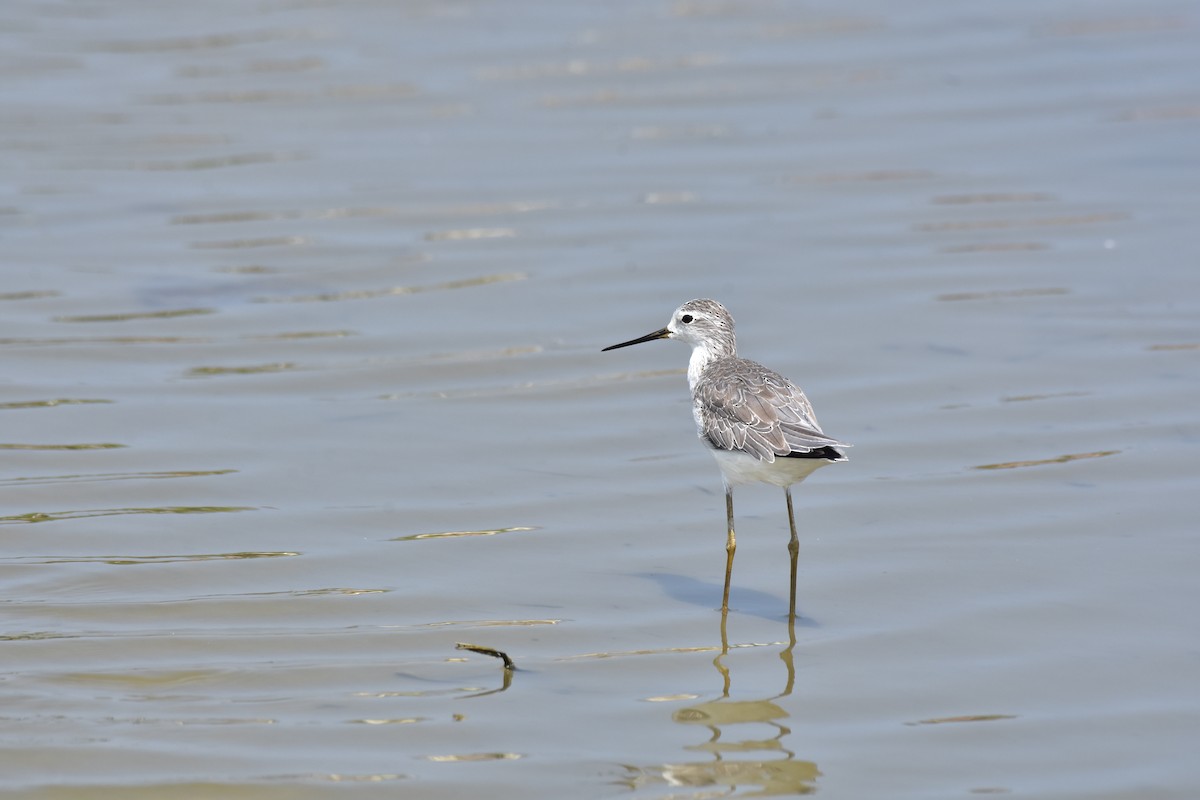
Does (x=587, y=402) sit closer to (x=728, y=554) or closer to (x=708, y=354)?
(x=708, y=354)

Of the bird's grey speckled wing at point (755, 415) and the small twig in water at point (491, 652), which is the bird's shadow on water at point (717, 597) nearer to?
the bird's grey speckled wing at point (755, 415)

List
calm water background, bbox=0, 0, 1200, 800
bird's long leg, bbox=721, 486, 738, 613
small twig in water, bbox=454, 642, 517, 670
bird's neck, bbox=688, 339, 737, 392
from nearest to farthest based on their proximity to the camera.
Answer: calm water background, bbox=0, 0, 1200, 800 < small twig in water, bbox=454, 642, 517, 670 < bird's long leg, bbox=721, 486, 738, 613 < bird's neck, bbox=688, 339, 737, 392

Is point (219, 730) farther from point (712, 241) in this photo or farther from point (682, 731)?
point (712, 241)

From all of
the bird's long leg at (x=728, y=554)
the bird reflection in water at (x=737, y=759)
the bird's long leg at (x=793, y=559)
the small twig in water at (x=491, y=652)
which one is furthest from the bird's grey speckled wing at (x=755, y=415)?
the small twig in water at (x=491, y=652)

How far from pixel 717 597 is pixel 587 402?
238 cm

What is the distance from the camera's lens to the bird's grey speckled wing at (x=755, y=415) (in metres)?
6.48

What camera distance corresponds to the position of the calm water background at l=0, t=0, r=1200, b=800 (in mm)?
→ 5609

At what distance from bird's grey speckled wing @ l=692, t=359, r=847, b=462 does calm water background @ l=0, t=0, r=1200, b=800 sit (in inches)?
26.8

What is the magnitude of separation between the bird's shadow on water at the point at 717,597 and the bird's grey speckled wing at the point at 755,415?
2.02ft

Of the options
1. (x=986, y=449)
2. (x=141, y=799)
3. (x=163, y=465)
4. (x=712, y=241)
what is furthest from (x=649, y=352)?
(x=141, y=799)

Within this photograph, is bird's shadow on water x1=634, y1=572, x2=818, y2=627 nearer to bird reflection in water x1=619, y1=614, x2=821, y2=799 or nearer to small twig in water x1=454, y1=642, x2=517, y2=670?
bird reflection in water x1=619, y1=614, x2=821, y2=799

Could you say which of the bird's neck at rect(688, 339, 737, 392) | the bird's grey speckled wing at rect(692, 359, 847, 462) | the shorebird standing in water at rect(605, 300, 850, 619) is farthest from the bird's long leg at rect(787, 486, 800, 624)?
the bird's neck at rect(688, 339, 737, 392)

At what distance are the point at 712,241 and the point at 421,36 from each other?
6074 mm

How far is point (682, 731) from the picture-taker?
18.3ft
